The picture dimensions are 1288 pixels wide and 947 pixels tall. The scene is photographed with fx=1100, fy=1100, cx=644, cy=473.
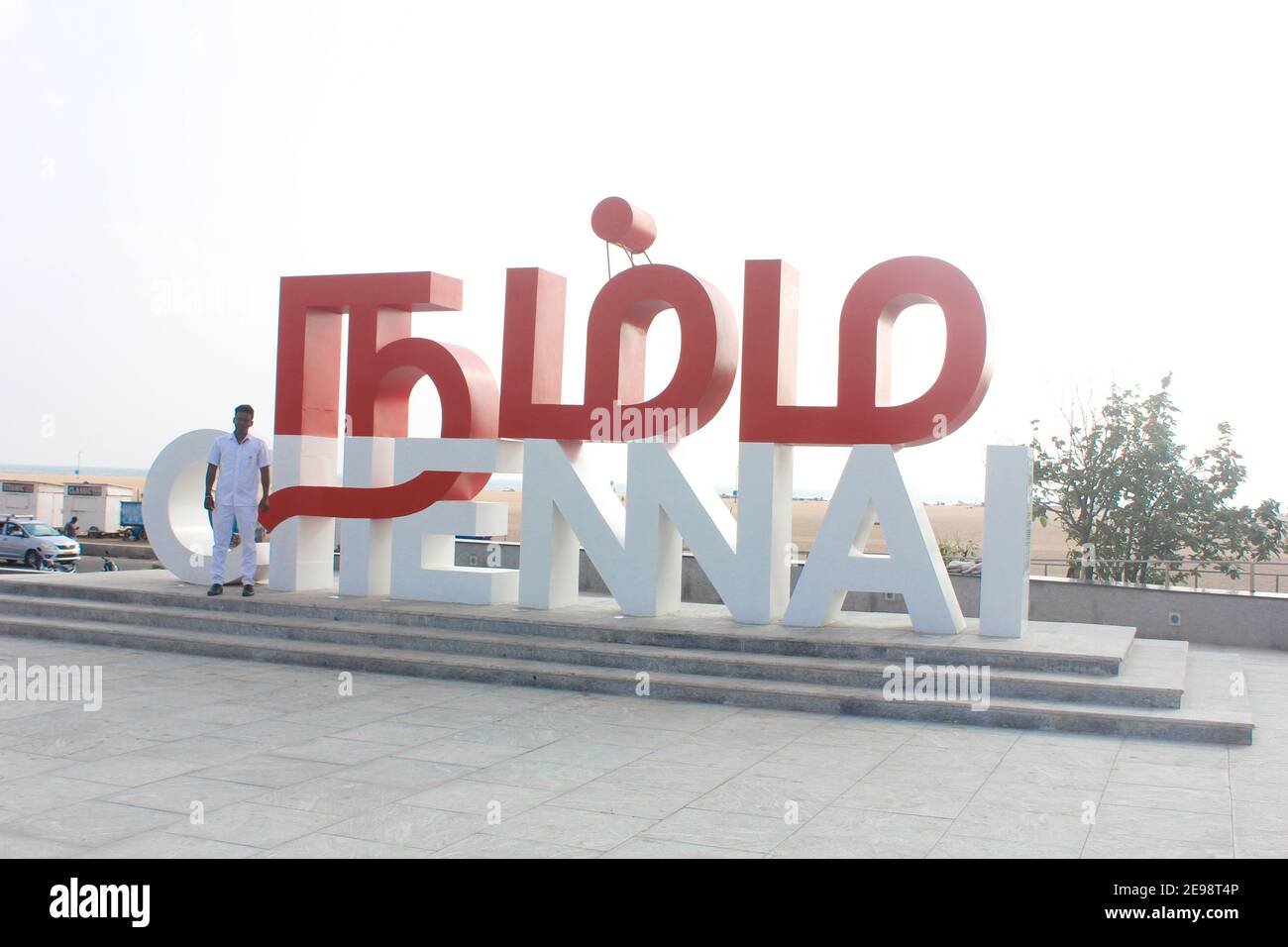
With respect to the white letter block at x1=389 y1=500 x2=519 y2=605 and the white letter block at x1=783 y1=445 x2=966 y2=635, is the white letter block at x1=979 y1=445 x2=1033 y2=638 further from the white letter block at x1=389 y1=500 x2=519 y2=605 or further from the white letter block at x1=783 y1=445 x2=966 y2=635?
the white letter block at x1=389 y1=500 x2=519 y2=605

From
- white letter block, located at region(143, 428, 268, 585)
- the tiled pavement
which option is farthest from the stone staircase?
white letter block, located at region(143, 428, 268, 585)

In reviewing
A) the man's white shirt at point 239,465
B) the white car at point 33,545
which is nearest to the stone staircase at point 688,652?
the man's white shirt at point 239,465

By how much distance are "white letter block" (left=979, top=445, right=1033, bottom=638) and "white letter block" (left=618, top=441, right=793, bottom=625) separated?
1857 mm

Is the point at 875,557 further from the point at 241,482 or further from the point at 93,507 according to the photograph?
the point at 93,507

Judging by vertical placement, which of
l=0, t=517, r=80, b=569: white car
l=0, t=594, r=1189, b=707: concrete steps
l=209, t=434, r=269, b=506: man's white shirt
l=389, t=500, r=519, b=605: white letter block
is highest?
l=209, t=434, r=269, b=506: man's white shirt

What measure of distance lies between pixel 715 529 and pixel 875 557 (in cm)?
147

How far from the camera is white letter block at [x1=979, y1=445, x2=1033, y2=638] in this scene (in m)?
9.31

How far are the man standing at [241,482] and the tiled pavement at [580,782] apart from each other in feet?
10.1

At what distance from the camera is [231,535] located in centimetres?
1170

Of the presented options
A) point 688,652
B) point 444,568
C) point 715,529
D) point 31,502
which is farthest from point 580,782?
point 31,502

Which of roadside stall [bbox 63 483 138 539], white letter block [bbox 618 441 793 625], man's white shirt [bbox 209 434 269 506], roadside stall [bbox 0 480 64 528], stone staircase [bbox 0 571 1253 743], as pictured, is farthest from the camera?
roadside stall [bbox 0 480 64 528]

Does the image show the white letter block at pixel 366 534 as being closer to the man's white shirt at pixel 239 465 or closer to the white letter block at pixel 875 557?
the man's white shirt at pixel 239 465

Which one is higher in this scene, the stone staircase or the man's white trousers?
the man's white trousers

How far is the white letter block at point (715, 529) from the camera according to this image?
10.1 metres
